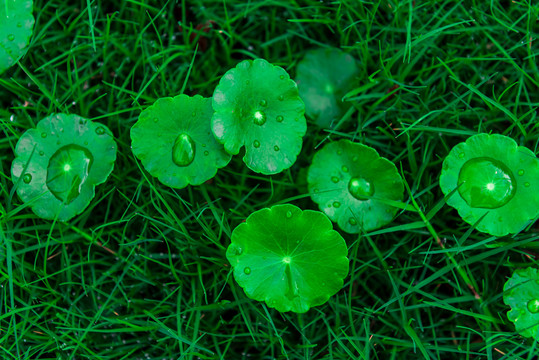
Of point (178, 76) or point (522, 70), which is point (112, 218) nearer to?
point (178, 76)

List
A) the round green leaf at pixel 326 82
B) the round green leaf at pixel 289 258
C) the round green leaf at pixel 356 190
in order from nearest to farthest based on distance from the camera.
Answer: the round green leaf at pixel 289 258 → the round green leaf at pixel 356 190 → the round green leaf at pixel 326 82

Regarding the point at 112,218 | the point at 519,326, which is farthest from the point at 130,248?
the point at 519,326

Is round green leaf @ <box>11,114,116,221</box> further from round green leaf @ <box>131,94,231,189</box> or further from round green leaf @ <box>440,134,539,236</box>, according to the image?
round green leaf @ <box>440,134,539,236</box>

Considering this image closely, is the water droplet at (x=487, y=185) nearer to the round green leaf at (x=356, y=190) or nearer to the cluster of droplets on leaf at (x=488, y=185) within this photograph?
the cluster of droplets on leaf at (x=488, y=185)

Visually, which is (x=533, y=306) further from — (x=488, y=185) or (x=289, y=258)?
(x=289, y=258)

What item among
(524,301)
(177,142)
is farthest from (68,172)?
(524,301)

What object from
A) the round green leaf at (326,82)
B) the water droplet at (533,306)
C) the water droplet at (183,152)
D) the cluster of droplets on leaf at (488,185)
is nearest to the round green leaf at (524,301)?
the water droplet at (533,306)
